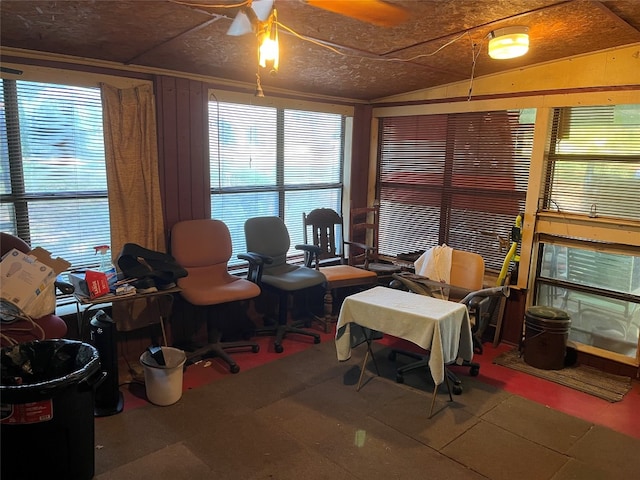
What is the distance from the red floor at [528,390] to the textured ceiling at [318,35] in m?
2.22


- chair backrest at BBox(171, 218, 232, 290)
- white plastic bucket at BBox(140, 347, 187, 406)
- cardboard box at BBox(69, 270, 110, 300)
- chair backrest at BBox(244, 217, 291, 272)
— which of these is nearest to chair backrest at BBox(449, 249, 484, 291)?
chair backrest at BBox(244, 217, 291, 272)

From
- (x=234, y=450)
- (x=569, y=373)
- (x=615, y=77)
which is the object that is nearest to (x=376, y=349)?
(x=569, y=373)

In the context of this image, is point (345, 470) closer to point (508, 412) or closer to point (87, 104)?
point (508, 412)

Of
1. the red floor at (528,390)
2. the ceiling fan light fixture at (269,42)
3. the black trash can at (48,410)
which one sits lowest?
the red floor at (528,390)

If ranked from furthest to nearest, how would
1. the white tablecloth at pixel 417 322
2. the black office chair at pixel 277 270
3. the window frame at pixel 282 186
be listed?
the window frame at pixel 282 186 → the black office chair at pixel 277 270 → the white tablecloth at pixel 417 322

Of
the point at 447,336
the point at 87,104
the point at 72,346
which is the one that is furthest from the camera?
the point at 87,104

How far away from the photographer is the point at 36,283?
2.65m

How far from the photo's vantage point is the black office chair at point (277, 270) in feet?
12.7

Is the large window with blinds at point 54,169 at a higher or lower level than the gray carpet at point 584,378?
higher

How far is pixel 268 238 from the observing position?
165 inches

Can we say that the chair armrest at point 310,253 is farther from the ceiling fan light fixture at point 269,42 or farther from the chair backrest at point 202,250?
the ceiling fan light fixture at point 269,42

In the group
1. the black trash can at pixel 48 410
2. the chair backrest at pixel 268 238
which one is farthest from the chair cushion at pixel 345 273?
the black trash can at pixel 48 410

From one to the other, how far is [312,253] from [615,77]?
2726mm

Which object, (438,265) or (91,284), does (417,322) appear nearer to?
(438,265)
